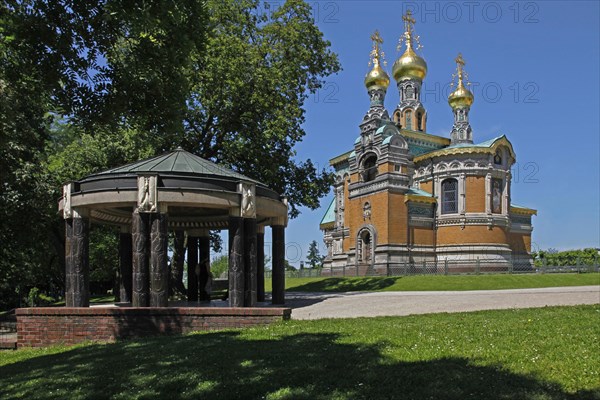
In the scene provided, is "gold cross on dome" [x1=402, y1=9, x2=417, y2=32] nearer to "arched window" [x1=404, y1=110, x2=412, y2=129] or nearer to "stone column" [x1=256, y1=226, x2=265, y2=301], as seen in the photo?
"arched window" [x1=404, y1=110, x2=412, y2=129]

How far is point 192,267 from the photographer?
19812mm

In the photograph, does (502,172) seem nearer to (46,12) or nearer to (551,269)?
(551,269)

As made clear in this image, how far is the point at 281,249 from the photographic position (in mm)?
16281


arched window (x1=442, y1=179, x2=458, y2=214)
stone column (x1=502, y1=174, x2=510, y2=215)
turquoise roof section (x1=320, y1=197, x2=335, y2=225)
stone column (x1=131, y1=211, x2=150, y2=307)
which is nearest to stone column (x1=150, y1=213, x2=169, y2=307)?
stone column (x1=131, y1=211, x2=150, y2=307)

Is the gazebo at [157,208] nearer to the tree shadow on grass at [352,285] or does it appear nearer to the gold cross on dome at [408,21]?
the tree shadow on grass at [352,285]

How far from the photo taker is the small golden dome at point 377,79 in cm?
5006

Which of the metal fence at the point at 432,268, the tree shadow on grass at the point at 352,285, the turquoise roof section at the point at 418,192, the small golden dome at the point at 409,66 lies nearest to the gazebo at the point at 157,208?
the tree shadow on grass at the point at 352,285

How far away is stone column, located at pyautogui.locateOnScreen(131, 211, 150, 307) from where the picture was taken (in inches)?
502

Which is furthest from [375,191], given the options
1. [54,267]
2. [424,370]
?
[424,370]

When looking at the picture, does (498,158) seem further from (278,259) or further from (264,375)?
(264,375)

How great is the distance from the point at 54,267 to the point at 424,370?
40.1 m

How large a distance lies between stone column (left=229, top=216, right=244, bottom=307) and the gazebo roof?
51.8 inches

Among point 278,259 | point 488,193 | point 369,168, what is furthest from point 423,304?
point 369,168

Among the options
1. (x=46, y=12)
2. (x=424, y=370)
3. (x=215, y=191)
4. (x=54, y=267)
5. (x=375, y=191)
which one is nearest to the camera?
(x=424, y=370)
